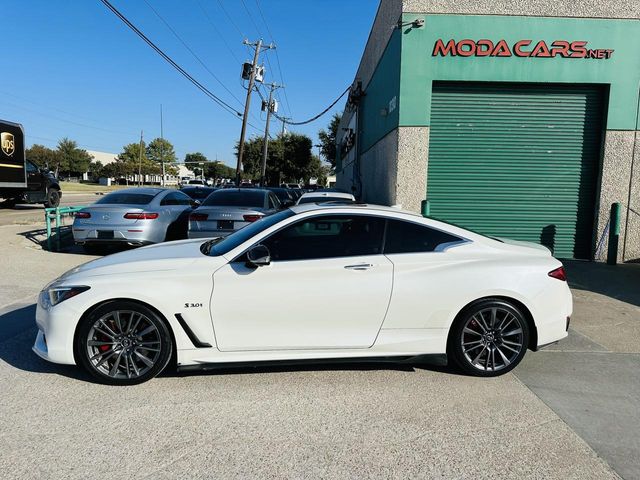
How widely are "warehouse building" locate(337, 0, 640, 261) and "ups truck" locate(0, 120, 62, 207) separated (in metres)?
16.8

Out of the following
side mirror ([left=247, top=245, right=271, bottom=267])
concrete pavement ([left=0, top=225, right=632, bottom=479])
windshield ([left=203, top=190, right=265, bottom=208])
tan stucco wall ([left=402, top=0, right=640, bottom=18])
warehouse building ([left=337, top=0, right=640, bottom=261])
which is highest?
tan stucco wall ([left=402, top=0, right=640, bottom=18])

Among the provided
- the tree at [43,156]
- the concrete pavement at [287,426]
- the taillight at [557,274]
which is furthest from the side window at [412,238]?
the tree at [43,156]

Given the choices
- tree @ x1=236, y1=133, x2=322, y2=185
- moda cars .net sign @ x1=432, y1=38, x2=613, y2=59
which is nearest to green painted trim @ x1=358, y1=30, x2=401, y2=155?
moda cars .net sign @ x1=432, y1=38, x2=613, y2=59

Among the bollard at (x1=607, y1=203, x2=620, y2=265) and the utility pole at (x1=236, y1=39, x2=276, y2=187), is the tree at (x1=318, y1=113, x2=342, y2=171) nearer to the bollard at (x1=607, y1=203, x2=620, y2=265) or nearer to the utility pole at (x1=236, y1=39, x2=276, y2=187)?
the utility pole at (x1=236, y1=39, x2=276, y2=187)

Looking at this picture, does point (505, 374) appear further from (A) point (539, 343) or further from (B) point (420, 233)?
(B) point (420, 233)

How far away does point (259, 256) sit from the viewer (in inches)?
157

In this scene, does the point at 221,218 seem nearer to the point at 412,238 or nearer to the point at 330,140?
the point at 412,238

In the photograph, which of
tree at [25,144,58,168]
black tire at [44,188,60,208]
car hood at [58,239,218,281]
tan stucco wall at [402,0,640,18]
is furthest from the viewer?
tree at [25,144,58,168]

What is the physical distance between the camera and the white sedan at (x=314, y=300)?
3.94 m

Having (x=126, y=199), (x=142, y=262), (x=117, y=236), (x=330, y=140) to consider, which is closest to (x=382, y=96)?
(x=126, y=199)

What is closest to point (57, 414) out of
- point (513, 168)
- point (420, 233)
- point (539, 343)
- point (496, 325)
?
point (420, 233)

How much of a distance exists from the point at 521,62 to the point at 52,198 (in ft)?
68.3

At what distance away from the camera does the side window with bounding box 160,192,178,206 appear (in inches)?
422

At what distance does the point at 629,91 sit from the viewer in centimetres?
1013
